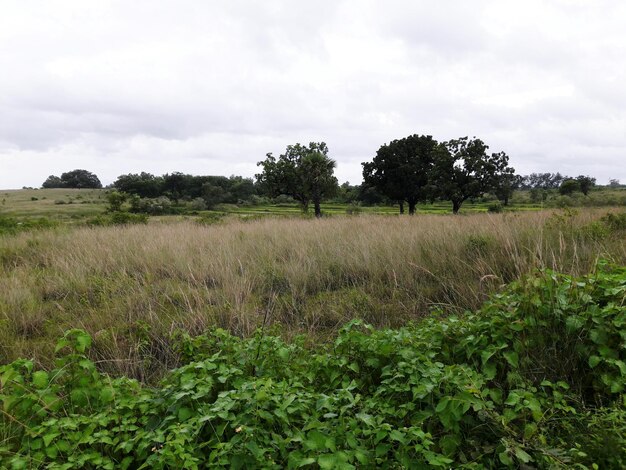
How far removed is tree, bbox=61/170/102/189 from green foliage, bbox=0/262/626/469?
15391 cm

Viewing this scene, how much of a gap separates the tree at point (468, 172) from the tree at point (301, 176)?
13.0 m

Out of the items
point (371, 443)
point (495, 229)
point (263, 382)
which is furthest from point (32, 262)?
point (495, 229)

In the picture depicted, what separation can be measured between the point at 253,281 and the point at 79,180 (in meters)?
158

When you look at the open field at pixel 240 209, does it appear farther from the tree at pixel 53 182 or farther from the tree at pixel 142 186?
the tree at pixel 53 182

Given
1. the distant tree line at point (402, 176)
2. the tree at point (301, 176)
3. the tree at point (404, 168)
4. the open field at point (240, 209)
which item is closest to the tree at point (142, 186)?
the open field at point (240, 209)

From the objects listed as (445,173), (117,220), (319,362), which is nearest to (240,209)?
(445,173)

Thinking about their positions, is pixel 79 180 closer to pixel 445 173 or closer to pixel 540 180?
pixel 445 173

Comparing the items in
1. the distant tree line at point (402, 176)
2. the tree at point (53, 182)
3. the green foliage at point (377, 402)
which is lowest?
the green foliage at point (377, 402)

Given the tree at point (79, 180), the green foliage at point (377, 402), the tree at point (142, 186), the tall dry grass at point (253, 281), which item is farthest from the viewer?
the tree at point (79, 180)

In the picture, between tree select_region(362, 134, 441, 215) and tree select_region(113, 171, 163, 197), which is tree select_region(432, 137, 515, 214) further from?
tree select_region(113, 171, 163, 197)

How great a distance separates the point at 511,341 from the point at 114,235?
10.3m

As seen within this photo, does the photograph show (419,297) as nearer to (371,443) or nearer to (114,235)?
(371,443)

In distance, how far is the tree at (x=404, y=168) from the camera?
4466 centimetres

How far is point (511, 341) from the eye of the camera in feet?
9.44
